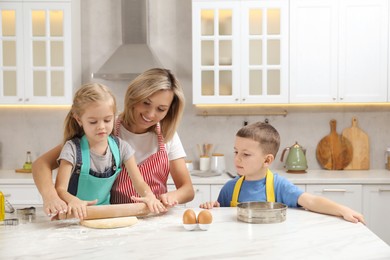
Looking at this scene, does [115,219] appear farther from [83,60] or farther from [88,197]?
[83,60]

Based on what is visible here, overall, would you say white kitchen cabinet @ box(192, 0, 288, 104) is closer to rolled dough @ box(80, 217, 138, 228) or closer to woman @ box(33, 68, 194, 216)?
woman @ box(33, 68, 194, 216)

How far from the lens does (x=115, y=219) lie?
2.00 m

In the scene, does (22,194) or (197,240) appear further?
(22,194)

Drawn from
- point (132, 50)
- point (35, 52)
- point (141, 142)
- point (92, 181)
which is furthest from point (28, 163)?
point (92, 181)

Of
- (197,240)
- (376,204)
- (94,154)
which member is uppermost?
(94,154)

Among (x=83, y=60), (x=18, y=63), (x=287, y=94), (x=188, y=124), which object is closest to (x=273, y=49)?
(x=287, y=94)

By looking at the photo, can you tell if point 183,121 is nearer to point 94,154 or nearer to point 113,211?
point 94,154

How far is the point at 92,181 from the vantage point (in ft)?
7.43

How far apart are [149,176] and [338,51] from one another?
2.39 metres

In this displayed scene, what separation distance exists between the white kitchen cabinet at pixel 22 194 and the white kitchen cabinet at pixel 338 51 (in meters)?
2.14

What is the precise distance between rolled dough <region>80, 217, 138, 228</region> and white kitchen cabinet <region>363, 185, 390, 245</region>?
8.47ft

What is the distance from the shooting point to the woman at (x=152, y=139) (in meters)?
2.28

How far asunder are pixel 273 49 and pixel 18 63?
2066 millimetres

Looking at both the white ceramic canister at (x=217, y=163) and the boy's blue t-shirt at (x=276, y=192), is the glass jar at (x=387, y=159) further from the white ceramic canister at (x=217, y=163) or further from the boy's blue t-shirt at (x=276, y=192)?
the boy's blue t-shirt at (x=276, y=192)
